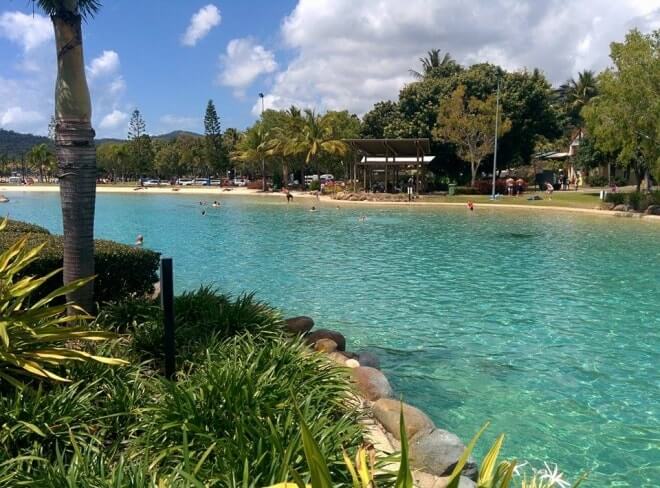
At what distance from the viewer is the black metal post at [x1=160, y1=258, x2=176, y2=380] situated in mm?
4457

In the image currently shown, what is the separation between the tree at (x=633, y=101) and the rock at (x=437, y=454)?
96.7 ft

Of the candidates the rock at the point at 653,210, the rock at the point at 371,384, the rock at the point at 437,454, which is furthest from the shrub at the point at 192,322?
the rock at the point at 653,210

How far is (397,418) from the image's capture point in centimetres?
467

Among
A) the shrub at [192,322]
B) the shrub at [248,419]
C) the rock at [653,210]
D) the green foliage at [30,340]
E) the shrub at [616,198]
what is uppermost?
the shrub at [616,198]

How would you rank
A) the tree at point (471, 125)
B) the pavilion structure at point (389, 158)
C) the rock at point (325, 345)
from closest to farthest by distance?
the rock at point (325, 345) < the pavilion structure at point (389, 158) < the tree at point (471, 125)

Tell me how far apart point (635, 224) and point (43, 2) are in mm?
27068

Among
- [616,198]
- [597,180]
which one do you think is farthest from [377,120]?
[616,198]

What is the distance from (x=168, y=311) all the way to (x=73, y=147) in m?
2.18

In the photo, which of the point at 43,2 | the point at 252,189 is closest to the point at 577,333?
the point at 43,2

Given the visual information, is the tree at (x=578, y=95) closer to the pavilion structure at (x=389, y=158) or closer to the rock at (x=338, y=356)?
the pavilion structure at (x=389, y=158)

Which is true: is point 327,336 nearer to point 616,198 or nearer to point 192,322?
point 192,322

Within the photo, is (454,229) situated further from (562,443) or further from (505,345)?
(562,443)

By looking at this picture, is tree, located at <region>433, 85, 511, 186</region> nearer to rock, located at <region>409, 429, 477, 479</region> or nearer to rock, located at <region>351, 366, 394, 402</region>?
rock, located at <region>351, 366, 394, 402</region>

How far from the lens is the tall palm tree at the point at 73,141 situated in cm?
532
